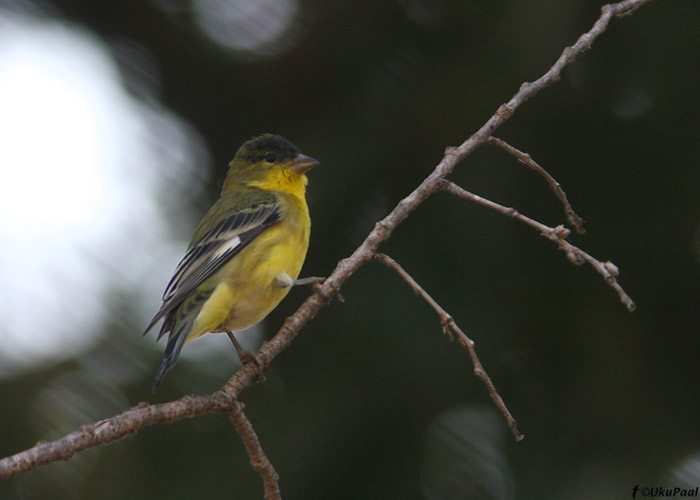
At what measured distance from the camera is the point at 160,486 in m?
A: 3.31

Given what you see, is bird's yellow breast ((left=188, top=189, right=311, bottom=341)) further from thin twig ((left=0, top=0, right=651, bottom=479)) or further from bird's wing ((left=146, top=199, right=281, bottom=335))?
thin twig ((left=0, top=0, right=651, bottom=479))

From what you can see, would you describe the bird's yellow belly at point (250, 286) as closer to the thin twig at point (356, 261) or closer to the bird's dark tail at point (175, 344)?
the bird's dark tail at point (175, 344)

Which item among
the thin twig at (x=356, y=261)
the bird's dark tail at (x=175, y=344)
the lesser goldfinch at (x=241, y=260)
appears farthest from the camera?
the lesser goldfinch at (x=241, y=260)

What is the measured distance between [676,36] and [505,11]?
2.42ft

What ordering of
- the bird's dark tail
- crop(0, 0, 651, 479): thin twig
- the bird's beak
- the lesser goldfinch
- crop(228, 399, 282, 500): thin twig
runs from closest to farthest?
crop(0, 0, 651, 479): thin twig < crop(228, 399, 282, 500): thin twig < the bird's dark tail < the lesser goldfinch < the bird's beak

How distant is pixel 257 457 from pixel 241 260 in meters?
1.42

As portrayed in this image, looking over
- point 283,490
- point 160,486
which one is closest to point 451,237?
point 283,490

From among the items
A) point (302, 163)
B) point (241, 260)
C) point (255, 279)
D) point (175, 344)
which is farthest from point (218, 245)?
point (175, 344)

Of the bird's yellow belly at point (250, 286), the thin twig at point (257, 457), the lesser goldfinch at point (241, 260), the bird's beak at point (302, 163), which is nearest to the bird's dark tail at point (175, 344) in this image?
the lesser goldfinch at point (241, 260)

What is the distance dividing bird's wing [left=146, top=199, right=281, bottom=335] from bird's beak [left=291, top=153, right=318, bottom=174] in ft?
0.67

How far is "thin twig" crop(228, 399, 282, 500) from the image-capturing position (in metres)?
1.96

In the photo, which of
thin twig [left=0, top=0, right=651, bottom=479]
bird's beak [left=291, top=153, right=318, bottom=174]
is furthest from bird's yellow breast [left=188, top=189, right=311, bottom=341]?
thin twig [left=0, top=0, right=651, bottom=479]

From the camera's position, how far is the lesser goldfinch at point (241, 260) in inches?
122

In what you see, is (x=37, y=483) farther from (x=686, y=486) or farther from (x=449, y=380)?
(x=686, y=486)
